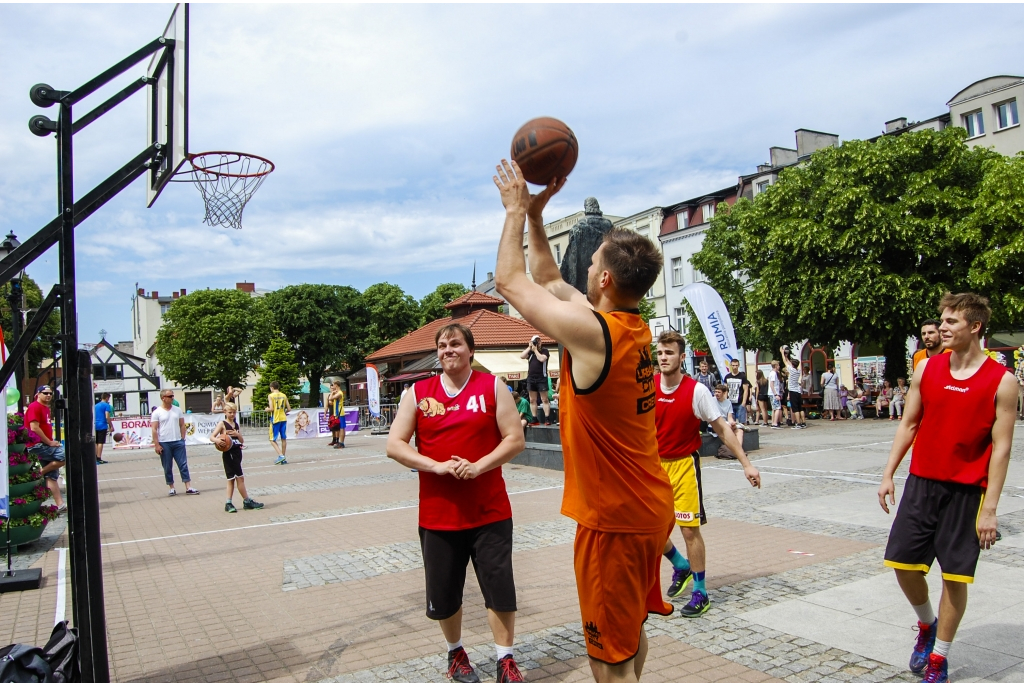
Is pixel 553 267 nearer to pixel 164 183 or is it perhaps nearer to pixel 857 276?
pixel 164 183

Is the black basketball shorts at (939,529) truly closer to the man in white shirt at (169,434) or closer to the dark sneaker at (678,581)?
the dark sneaker at (678,581)

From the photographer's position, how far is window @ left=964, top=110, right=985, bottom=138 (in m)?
35.9

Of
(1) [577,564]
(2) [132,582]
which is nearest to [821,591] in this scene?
(1) [577,564]

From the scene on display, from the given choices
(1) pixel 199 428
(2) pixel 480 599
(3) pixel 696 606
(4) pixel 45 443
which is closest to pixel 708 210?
(1) pixel 199 428

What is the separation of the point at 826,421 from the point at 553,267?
23032 mm

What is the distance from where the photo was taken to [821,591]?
5.76 metres

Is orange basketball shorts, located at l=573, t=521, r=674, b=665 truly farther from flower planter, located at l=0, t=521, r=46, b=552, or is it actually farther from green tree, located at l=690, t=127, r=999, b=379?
green tree, located at l=690, t=127, r=999, b=379

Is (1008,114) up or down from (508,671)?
up

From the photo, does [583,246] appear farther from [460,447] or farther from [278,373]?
[278,373]

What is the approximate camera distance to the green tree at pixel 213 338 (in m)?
57.4

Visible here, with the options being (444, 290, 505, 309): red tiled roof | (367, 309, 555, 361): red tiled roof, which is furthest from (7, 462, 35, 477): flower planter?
(444, 290, 505, 309): red tiled roof

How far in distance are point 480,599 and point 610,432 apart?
372cm

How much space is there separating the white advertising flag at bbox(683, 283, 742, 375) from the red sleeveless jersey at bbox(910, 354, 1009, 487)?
1363cm

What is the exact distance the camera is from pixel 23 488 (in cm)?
880
